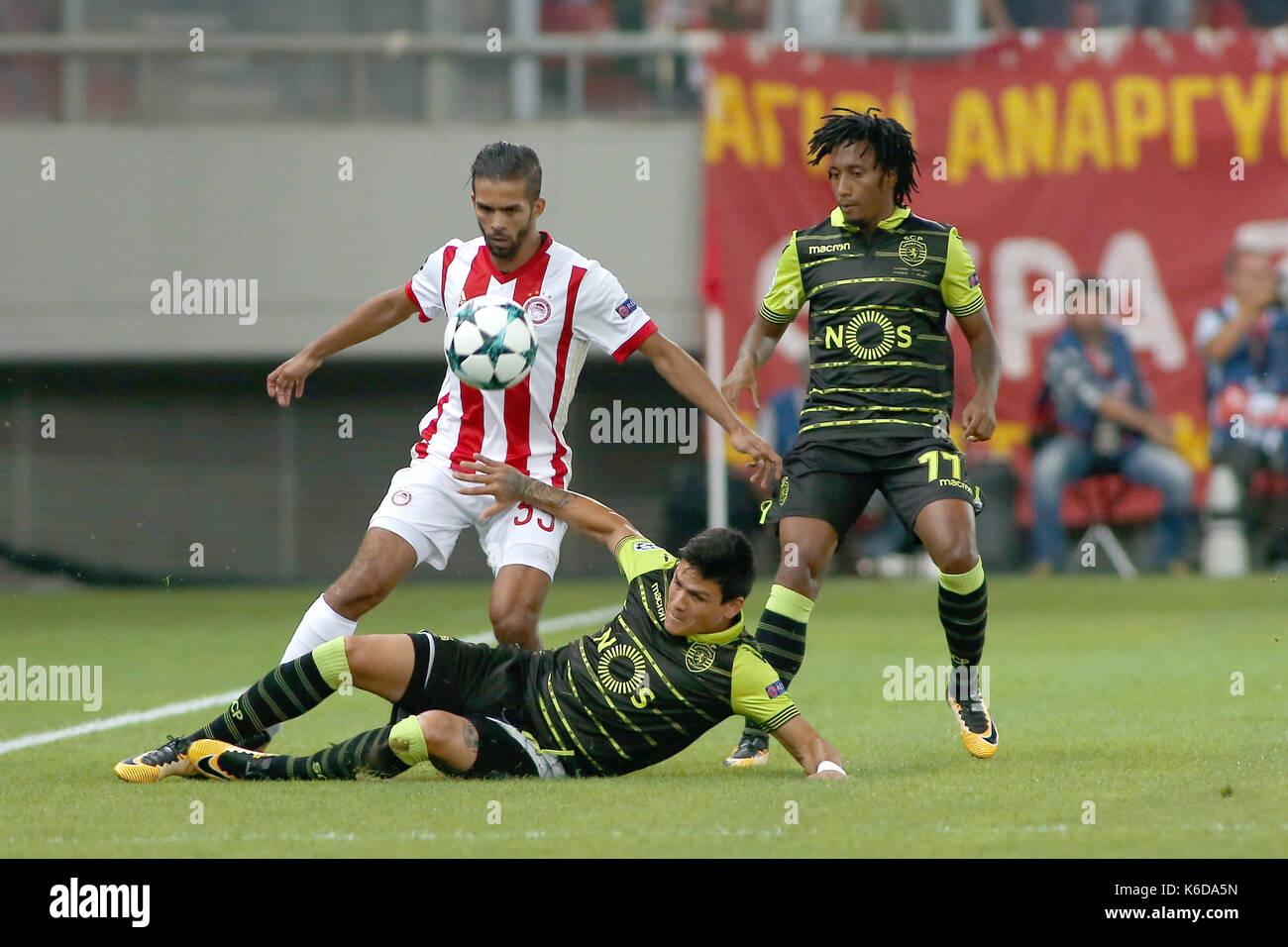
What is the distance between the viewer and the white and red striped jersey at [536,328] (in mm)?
6660

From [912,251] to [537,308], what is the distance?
1377mm

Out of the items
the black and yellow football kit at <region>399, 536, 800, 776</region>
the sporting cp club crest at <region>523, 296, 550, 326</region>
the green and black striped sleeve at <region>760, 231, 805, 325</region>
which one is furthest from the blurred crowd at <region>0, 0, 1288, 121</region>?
the black and yellow football kit at <region>399, 536, 800, 776</region>

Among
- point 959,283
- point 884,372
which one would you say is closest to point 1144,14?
point 959,283

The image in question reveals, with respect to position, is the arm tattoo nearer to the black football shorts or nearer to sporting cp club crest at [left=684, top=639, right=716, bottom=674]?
the black football shorts

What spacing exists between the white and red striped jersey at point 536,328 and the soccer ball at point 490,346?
0.84 feet

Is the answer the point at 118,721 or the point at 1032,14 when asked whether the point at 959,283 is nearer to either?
the point at 118,721

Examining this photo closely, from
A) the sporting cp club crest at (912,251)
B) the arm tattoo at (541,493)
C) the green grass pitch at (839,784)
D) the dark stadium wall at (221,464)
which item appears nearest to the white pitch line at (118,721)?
the green grass pitch at (839,784)

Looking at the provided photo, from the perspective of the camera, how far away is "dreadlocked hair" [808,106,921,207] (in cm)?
659

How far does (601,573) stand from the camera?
17078 millimetres

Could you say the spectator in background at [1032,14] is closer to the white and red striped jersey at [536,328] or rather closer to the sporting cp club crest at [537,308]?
the white and red striped jersey at [536,328]

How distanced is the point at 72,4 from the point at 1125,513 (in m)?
10.4

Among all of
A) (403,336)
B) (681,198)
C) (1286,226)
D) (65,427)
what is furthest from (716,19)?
(65,427)

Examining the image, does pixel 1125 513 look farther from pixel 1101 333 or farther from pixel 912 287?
pixel 912 287

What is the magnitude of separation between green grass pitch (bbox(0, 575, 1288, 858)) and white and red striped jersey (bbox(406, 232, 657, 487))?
1198mm
